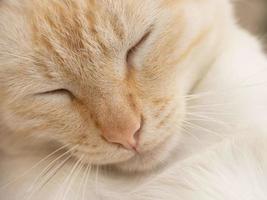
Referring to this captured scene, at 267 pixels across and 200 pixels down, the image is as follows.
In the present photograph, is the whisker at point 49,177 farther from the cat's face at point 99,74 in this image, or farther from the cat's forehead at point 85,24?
the cat's forehead at point 85,24

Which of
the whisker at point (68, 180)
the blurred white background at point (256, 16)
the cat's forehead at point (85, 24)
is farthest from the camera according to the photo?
the blurred white background at point (256, 16)

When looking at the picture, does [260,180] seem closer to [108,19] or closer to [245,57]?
[245,57]

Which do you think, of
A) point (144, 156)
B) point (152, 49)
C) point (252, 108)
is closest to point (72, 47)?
point (152, 49)

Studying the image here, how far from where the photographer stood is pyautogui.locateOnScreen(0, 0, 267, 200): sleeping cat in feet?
2.88

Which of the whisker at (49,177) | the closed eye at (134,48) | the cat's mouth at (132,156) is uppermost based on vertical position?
the closed eye at (134,48)

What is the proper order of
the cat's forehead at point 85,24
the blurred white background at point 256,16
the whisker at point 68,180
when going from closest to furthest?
1. the cat's forehead at point 85,24
2. the whisker at point 68,180
3. the blurred white background at point 256,16

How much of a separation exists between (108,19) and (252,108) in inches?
15.0

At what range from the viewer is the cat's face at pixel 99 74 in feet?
2.87

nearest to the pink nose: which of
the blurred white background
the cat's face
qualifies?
the cat's face

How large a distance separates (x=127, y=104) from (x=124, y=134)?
0.18 ft

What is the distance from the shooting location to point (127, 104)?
884mm

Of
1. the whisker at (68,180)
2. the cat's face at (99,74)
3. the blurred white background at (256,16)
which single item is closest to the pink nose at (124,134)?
the cat's face at (99,74)

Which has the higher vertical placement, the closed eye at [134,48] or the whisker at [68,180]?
the closed eye at [134,48]

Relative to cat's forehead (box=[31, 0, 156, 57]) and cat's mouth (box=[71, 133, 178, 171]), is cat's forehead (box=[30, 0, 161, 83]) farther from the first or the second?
cat's mouth (box=[71, 133, 178, 171])
